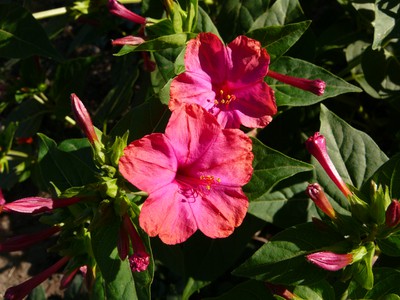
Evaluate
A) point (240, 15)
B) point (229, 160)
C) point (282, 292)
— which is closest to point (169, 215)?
point (229, 160)

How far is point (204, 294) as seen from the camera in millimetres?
2697

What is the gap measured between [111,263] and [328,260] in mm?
642

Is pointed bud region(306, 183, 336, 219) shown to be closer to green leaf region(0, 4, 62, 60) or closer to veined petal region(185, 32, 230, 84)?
veined petal region(185, 32, 230, 84)

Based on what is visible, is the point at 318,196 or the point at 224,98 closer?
the point at 318,196

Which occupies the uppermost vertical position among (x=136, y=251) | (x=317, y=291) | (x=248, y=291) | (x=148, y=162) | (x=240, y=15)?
(x=240, y=15)

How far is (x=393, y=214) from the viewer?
4.51 feet

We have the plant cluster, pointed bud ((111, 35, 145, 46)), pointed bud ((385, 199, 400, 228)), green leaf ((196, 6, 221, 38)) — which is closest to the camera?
pointed bud ((385, 199, 400, 228))

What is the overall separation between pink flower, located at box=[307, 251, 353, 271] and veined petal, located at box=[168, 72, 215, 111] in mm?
570

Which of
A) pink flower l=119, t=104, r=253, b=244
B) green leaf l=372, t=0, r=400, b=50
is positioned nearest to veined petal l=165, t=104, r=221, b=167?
pink flower l=119, t=104, r=253, b=244

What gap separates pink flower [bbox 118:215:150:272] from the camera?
1401 mm

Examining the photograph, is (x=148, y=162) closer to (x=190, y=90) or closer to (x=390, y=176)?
(x=190, y=90)

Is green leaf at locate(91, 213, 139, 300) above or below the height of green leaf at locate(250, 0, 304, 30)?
below

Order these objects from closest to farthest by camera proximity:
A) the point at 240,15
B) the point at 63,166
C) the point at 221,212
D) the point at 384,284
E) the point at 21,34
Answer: the point at 221,212
the point at 384,284
the point at 63,166
the point at 240,15
the point at 21,34

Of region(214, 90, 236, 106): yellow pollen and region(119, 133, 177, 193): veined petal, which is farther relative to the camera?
region(214, 90, 236, 106): yellow pollen
